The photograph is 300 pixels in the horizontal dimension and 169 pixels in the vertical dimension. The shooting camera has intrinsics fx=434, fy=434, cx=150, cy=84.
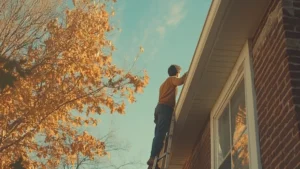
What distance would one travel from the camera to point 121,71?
13344 mm

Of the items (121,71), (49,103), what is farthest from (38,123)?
(121,71)

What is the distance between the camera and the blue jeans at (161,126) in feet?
25.4

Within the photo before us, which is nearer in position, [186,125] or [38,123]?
[186,125]

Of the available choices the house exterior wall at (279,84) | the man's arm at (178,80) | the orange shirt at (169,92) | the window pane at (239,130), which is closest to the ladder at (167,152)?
Result: the orange shirt at (169,92)

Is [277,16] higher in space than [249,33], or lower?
lower

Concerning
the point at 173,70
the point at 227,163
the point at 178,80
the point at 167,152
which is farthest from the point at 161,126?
the point at 227,163

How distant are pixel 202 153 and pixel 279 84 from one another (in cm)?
383

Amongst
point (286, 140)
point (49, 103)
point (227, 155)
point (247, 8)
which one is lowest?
point (286, 140)

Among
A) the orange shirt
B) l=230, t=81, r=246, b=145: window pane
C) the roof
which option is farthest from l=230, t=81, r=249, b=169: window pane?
the orange shirt

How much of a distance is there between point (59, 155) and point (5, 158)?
1882mm

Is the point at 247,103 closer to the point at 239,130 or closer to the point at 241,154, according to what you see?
the point at 239,130

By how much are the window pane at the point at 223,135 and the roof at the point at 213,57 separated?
0.42 meters

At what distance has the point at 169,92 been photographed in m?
8.27

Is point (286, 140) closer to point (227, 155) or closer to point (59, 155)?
point (227, 155)
